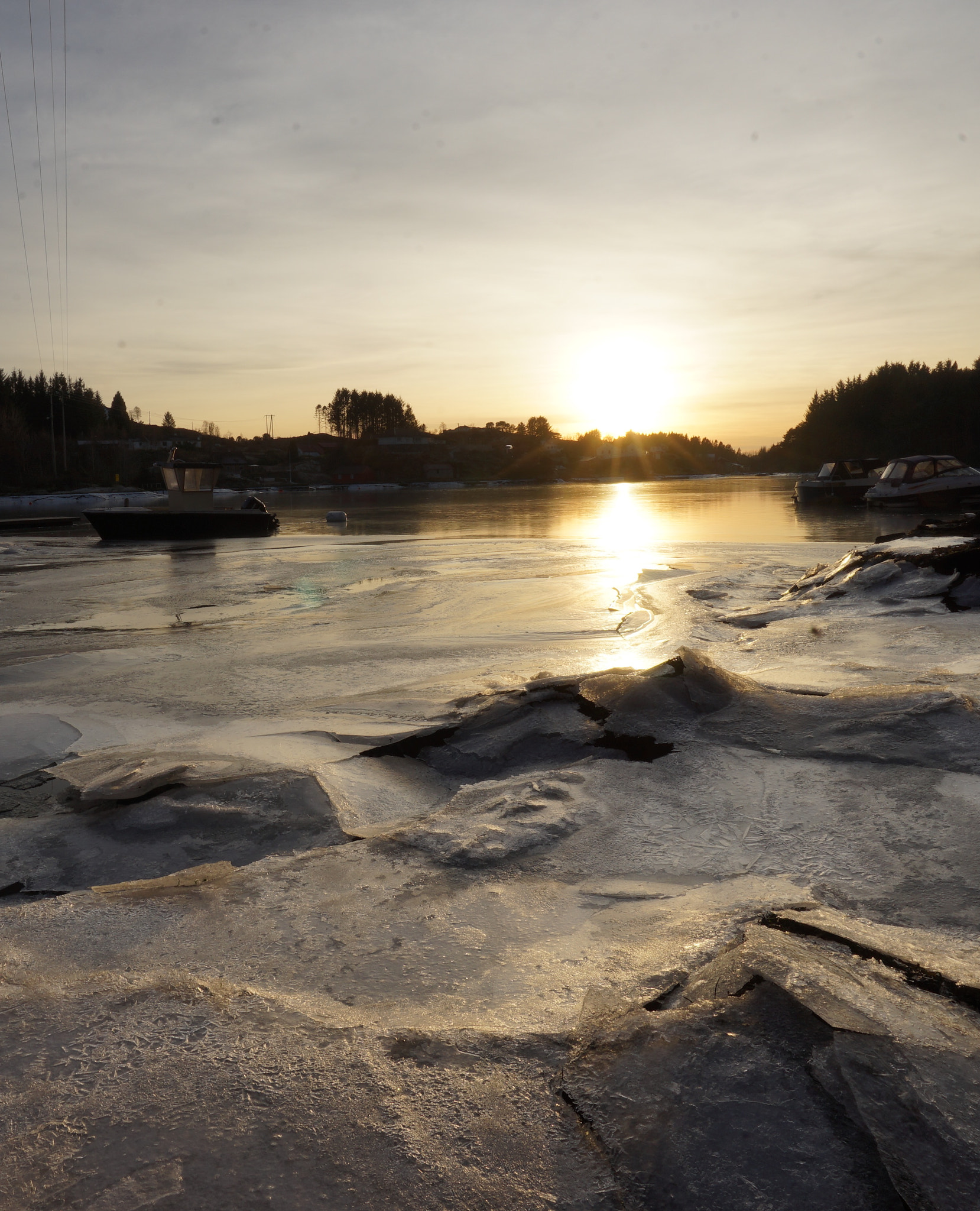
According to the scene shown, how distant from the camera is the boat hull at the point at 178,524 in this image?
26.7 meters

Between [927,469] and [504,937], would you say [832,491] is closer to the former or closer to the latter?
[927,469]

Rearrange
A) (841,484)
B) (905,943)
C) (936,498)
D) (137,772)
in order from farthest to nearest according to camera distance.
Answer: (841,484)
(936,498)
(137,772)
(905,943)

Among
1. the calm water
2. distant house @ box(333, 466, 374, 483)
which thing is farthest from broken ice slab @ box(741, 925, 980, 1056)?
distant house @ box(333, 466, 374, 483)

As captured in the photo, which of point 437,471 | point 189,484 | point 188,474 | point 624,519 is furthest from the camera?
point 437,471

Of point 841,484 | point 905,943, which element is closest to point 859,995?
point 905,943

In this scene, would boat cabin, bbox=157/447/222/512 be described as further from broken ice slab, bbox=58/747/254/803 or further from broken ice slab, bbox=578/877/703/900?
broken ice slab, bbox=578/877/703/900

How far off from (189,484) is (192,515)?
168 cm

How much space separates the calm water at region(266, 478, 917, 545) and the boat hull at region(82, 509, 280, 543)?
6.42 ft

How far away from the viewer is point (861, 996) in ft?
6.66

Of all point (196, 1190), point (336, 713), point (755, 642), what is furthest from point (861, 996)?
point (755, 642)

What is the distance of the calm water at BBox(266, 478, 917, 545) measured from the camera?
23547mm

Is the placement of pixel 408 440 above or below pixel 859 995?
above

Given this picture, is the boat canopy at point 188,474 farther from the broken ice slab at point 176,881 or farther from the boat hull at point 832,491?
the broken ice slab at point 176,881

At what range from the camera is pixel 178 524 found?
28.4 meters
